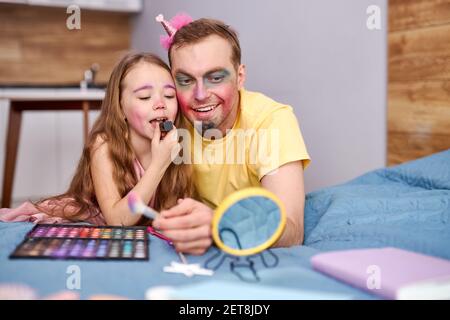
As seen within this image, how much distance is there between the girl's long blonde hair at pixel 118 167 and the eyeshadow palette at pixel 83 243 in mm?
291

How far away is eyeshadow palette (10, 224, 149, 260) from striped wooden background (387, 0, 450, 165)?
36.7 inches

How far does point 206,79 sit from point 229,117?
137 millimetres

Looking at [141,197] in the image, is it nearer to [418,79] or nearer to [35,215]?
[35,215]

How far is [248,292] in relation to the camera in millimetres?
576

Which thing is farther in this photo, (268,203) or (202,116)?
(202,116)

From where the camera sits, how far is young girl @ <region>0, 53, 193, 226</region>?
1.07m

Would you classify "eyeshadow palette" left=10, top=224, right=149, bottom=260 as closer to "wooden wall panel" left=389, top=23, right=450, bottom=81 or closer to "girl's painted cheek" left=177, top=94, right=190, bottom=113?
"girl's painted cheek" left=177, top=94, right=190, bottom=113

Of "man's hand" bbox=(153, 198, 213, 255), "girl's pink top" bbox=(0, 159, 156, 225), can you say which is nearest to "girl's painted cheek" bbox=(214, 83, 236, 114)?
"girl's pink top" bbox=(0, 159, 156, 225)

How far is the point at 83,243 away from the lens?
75cm

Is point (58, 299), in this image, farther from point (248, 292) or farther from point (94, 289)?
point (248, 292)

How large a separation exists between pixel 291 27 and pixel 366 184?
87cm
